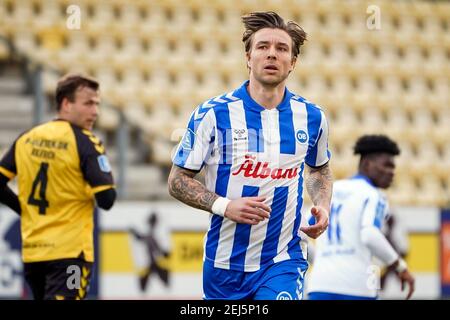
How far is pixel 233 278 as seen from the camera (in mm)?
5516

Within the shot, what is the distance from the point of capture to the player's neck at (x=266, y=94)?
562 cm

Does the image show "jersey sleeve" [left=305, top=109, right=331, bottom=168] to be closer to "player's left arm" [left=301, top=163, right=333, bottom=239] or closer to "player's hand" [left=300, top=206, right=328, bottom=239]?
"player's left arm" [left=301, top=163, right=333, bottom=239]

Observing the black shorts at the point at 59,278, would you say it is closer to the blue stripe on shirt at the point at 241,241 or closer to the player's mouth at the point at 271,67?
the blue stripe on shirt at the point at 241,241

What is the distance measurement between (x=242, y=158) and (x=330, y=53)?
10.8m

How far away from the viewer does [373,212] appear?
7.77m

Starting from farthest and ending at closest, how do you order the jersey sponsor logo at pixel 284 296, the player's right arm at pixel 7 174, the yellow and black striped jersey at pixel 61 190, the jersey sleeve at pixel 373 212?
the jersey sleeve at pixel 373 212
the player's right arm at pixel 7 174
the yellow and black striped jersey at pixel 61 190
the jersey sponsor logo at pixel 284 296

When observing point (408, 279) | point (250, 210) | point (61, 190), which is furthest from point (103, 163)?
point (408, 279)

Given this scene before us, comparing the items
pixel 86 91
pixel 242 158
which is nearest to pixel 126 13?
pixel 86 91

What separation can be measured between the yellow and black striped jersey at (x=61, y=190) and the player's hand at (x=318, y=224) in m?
1.87

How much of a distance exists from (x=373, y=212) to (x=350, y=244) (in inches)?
12.3

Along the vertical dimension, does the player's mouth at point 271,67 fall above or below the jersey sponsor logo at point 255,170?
above

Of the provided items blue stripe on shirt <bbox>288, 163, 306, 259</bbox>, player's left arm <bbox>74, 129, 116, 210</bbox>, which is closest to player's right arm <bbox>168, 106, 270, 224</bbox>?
blue stripe on shirt <bbox>288, 163, 306, 259</bbox>

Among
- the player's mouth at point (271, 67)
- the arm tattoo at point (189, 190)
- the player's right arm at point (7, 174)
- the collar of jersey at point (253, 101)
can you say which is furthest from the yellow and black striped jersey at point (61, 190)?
the player's mouth at point (271, 67)

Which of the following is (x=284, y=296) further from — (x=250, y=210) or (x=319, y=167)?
(x=319, y=167)
